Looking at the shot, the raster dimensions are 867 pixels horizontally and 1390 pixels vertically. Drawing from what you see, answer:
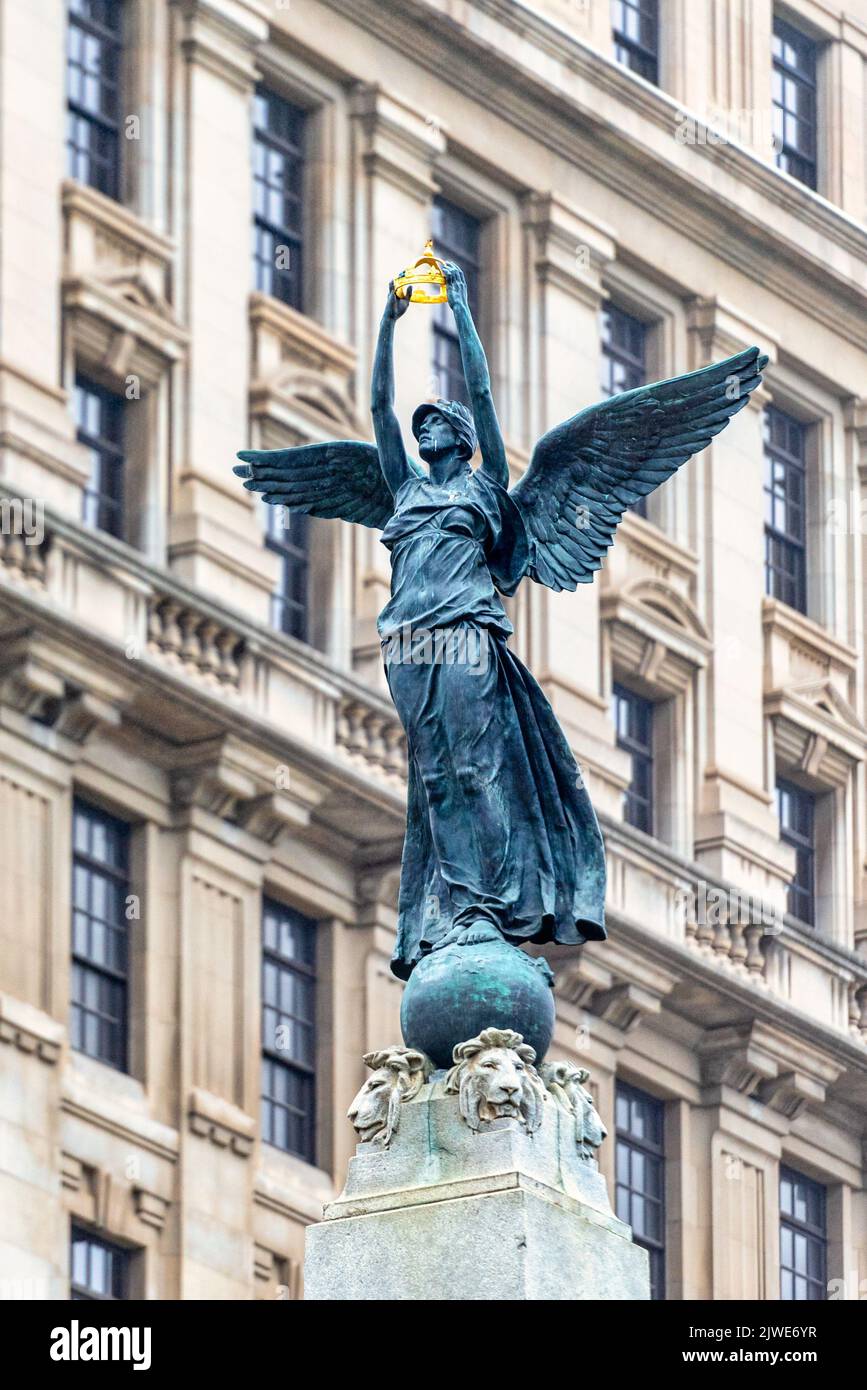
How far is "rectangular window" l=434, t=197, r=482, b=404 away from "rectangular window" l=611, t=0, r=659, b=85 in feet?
13.0

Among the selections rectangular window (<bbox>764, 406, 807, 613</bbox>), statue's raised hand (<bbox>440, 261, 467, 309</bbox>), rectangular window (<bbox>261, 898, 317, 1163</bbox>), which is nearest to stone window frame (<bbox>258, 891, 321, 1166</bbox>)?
rectangular window (<bbox>261, 898, 317, 1163</bbox>)

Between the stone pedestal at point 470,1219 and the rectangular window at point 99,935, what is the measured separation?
89.8 ft

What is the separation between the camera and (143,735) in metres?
49.2

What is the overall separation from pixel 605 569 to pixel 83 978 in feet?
34.6

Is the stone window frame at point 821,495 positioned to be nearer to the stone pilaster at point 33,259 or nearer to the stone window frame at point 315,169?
the stone window frame at point 315,169

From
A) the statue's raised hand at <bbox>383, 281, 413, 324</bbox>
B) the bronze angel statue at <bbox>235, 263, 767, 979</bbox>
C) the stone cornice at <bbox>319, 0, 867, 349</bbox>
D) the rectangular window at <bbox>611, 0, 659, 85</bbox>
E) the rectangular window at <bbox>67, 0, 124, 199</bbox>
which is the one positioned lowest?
the bronze angel statue at <bbox>235, 263, 767, 979</bbox>

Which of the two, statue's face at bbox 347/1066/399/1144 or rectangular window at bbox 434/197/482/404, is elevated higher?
rectangular window at bbox 434/197/482/404

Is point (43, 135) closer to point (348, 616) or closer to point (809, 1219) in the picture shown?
point (348, 616)

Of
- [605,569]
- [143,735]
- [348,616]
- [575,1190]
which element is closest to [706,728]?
[605,569]

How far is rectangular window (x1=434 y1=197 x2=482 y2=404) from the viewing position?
180ft

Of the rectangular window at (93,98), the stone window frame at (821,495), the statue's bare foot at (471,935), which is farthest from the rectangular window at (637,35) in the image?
the statue's bare foot at (471,935)

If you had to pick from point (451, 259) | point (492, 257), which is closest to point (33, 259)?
point (451, 259)

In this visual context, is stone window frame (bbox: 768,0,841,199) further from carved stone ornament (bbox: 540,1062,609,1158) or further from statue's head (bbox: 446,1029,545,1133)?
statue's head (bbox: 446,1029,545,1133)

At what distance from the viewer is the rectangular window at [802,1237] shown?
57.6m
